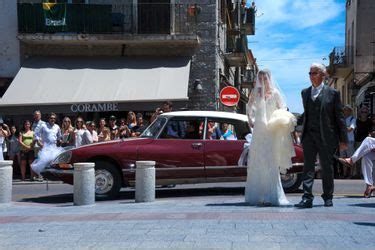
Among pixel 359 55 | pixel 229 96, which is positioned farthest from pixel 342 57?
pixel 229 96

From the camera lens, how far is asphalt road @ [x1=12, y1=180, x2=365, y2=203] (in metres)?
11.8

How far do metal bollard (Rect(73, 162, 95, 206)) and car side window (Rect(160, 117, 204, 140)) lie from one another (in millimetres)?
1893

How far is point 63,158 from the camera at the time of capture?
11203mm

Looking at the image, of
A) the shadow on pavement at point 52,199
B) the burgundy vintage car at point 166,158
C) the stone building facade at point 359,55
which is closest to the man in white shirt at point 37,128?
the shadow on pavement at point 52,199

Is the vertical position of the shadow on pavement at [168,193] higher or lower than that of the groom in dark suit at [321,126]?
lower

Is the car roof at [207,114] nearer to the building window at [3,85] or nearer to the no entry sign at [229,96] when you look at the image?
the no entry sign at [229,96]

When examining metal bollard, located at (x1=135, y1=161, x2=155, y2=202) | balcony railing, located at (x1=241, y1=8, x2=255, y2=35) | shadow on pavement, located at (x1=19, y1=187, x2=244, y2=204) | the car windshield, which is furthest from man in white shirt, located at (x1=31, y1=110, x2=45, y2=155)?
balcony railing, located at (x1=241, y1=8, x2=255, y2=35)

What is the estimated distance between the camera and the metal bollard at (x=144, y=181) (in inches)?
382

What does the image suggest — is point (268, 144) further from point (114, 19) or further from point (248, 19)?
point (248, 19)

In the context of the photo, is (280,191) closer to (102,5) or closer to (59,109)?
(59,109)

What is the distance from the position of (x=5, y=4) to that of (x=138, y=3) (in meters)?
4.95

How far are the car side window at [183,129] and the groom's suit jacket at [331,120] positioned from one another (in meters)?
3.72

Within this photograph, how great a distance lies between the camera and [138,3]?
2178 centimetres

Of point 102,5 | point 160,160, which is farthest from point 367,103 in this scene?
point 160,160
